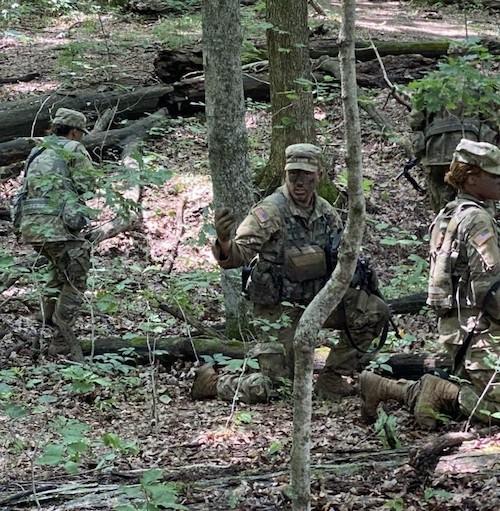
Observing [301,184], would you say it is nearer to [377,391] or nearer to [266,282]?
[266,282]

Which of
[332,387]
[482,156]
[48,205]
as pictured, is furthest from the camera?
[48,205]

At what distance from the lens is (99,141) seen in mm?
11750

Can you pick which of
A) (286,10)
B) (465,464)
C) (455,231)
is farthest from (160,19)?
(465,464)

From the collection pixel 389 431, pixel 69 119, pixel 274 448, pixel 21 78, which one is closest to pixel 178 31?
pixel 21 78

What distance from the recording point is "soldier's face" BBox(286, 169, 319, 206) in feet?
20.3

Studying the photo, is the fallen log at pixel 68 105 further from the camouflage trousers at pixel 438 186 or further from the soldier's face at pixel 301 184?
the soldier's face at pixel 301 184

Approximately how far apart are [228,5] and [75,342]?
330 centimetres

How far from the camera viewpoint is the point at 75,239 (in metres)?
7.68

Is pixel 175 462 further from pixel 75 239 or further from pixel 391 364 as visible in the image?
pixel 75 239

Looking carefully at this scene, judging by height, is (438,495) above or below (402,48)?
below

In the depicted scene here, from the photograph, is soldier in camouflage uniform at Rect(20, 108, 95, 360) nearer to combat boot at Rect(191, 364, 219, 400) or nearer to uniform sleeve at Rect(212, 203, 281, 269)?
combat boot at Rect(191, 364, 219, 400)

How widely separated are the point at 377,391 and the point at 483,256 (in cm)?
129

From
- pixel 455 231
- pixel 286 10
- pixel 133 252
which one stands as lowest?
pixel 133 252

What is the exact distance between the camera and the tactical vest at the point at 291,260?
6270mm
